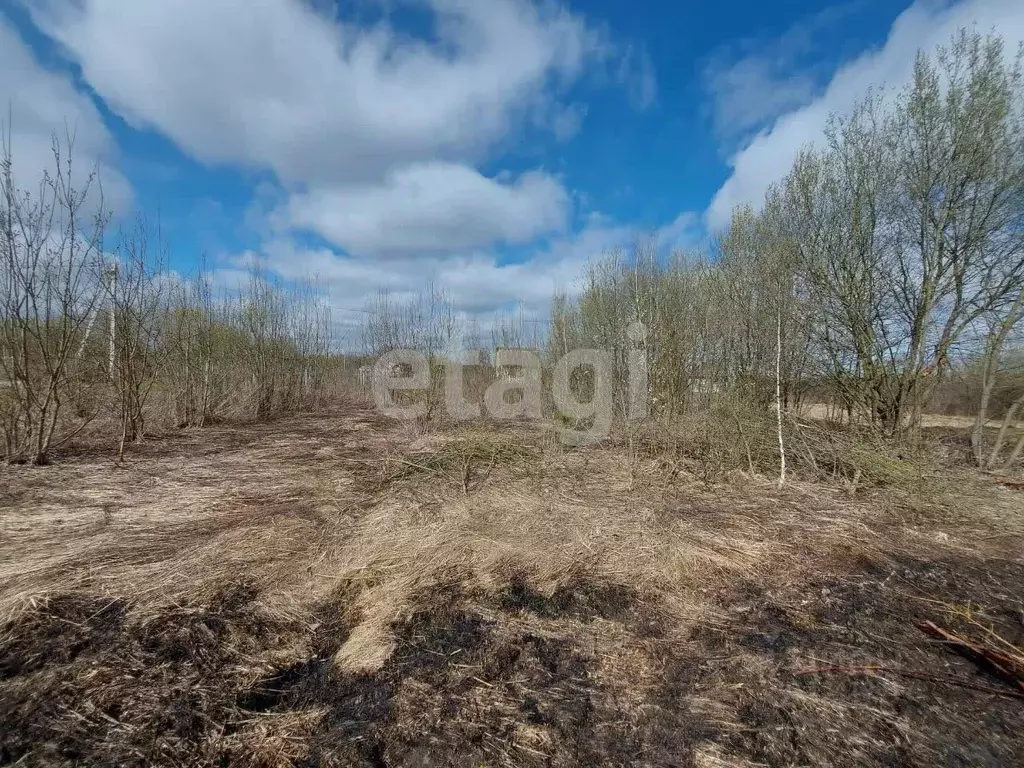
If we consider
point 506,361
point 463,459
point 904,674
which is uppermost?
point 506,361

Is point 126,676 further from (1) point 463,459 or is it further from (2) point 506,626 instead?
(1) point 463,459

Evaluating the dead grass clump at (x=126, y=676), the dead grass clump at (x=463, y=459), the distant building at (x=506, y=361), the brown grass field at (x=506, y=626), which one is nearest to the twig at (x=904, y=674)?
the brown grass field at (x=506, y=626)

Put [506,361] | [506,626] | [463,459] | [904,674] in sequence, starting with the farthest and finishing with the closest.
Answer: [506,361] → [463,459] → [506,626] → [904,674]

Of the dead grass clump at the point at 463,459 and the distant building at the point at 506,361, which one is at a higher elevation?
the distant building at the point at 506,361

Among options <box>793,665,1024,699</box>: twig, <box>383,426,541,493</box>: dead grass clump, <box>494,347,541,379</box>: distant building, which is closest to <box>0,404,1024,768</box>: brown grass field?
<box>793,665,1024,699</box>: twig

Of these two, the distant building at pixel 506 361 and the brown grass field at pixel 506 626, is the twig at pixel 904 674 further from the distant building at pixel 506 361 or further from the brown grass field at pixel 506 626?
the distant building at pixel 506 361

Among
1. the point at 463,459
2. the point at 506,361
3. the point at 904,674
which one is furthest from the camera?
the point at 506,361

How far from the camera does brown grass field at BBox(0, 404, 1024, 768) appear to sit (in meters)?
1.83

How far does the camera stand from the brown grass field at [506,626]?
1825 millimetres

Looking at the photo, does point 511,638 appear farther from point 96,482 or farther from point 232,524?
point 96,482

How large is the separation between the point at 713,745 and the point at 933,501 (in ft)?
14.7

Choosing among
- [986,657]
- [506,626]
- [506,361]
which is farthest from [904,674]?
[506,361]

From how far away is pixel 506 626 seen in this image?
8.65ft

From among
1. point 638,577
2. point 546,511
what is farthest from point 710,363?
point 638,577
